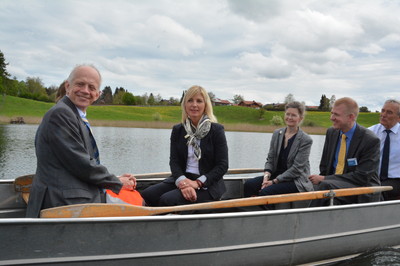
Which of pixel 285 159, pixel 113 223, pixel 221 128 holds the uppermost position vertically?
pixel 221 128

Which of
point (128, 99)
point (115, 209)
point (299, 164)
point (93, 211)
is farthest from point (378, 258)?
point (128, 99)

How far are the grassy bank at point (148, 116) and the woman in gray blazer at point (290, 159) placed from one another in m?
28.3

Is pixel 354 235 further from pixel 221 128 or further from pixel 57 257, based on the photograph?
pixel 57 257

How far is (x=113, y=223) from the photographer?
10.1 feet

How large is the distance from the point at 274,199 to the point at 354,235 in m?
1.43

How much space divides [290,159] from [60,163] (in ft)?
10.8

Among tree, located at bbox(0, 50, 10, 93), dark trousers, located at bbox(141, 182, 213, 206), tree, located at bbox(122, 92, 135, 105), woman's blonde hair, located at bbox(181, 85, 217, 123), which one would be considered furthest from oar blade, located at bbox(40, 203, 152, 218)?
tree, located at bbox(122, 92, 135, 105)

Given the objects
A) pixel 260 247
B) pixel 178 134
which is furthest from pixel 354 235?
pixel 178 134

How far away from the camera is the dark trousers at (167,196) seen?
423 centimetres

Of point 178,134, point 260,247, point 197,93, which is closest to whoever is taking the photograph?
point 260,247

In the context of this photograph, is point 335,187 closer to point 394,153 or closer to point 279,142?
point 279,142

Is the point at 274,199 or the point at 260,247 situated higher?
the point at 274,199

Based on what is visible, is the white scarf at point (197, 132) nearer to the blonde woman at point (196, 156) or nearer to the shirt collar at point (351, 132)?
the blonde woman at point (196, 156)

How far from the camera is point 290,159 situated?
507 cm
